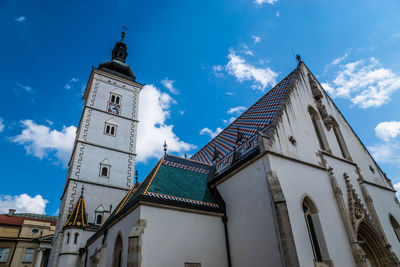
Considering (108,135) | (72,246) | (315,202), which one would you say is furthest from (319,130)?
(108,135)

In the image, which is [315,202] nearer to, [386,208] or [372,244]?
[372,244]

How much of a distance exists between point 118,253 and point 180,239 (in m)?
3.47

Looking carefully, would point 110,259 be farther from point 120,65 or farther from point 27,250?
point 27,250

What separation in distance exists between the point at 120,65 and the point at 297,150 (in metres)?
26.2

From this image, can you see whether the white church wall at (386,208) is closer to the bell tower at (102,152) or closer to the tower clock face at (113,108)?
the bell tower at (102,152)

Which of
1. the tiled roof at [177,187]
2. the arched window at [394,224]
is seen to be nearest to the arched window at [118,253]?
the tiled roof at [177,187]

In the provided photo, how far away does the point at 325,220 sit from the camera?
12273mm

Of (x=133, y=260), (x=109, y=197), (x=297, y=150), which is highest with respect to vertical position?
(x=109, y=197)

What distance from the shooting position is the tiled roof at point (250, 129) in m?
15.5

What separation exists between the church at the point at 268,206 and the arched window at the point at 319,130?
0.20 feet

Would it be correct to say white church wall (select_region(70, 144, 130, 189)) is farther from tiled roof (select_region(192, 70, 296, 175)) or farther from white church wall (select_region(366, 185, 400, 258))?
white church wall (select_region(366, 185, 400, 258))

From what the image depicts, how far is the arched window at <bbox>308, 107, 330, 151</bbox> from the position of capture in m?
15.9

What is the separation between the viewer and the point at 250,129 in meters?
17.0

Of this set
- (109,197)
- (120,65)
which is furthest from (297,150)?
(120,65)
